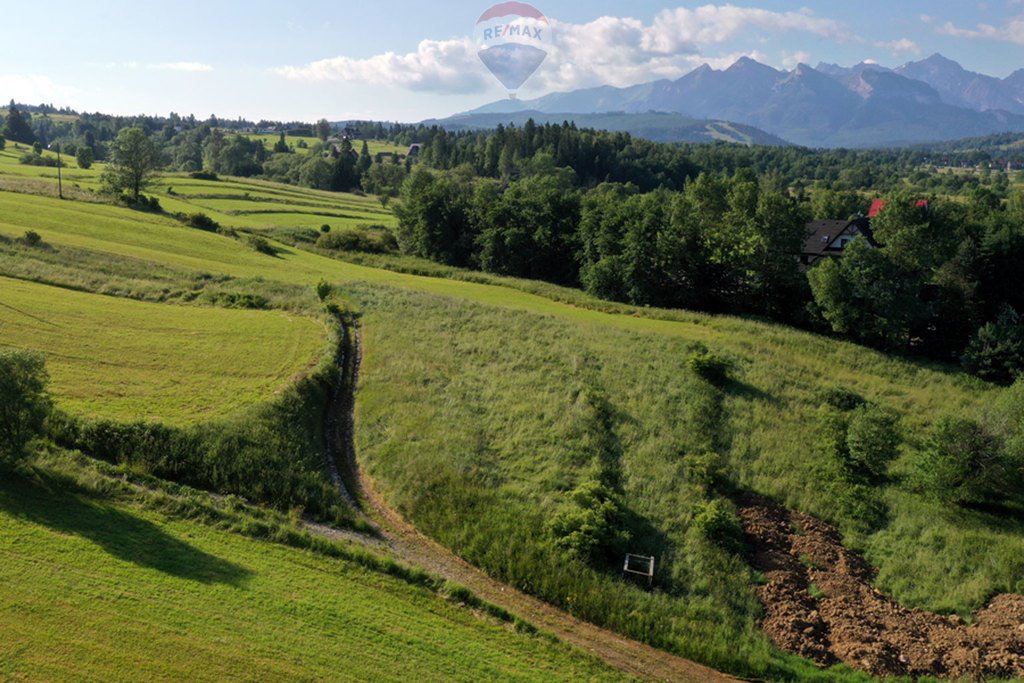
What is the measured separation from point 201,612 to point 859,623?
21.2 m

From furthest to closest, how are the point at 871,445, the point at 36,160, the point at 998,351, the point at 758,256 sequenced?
the point at 36,160, the point at 758,256, the point at 998,351, the point at 871,445

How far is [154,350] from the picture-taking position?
3616 cm

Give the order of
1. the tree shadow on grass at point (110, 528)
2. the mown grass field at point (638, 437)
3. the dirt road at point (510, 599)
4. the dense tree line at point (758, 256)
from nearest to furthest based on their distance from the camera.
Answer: the tree shadow on grass at point (110, 528) < the dirt road at point (510, 599) < the mown grass field at point (638, 437) < the dense tree line at point (758, 256)

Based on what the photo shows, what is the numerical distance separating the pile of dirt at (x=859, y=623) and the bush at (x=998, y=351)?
90.1ft

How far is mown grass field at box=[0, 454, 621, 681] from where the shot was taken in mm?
16391

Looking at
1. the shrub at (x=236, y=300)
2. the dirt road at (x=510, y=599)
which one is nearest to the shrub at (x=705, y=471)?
the dirt road at (x=510, y=599)

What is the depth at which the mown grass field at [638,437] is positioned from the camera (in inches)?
926

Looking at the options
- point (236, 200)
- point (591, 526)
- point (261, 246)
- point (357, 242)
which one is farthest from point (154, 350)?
point (236, 200)

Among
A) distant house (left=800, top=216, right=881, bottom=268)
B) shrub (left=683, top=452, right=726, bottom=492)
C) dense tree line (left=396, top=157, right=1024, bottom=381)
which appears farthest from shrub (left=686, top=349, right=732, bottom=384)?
distant house (left=800, top=216, right=881, bottom=268)

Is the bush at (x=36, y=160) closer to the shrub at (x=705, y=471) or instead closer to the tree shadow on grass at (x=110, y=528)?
the tree shadow on grass at (x=110, y=528)

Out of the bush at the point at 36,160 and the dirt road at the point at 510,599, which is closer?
the dirt road at the point at 510,599

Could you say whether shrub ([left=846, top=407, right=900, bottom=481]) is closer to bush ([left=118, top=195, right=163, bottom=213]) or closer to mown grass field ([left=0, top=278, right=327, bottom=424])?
mown grass field ([left=0, top=278, right=327, bottom=424])

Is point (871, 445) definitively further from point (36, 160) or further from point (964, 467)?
point (36, 160)

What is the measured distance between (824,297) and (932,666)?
117 feet
